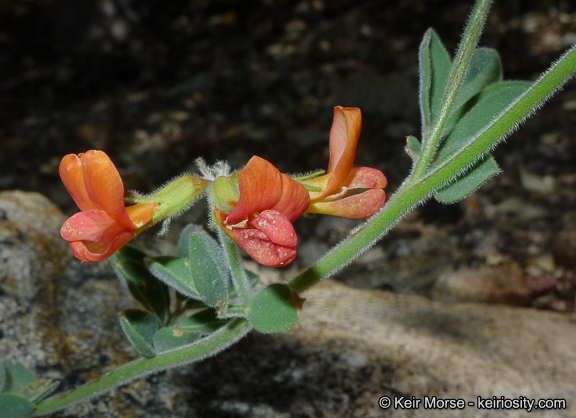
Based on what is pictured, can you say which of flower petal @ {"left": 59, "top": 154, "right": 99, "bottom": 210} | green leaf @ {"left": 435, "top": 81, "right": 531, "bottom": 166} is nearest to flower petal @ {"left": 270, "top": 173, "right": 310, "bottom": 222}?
flower petal @ {"left": 59, "top": 154, "right": 99, "bottom": 210}

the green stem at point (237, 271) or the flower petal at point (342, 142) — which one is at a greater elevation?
the flower petal at point (342, 142)

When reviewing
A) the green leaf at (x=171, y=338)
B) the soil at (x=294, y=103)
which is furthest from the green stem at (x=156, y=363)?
the soil at (x=294, y=103)

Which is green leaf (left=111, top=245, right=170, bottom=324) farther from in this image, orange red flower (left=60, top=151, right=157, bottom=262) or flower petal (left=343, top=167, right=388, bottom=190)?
flower petal (left=343, top=167, right=388, bottom=190)

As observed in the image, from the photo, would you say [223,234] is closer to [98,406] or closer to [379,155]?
[98,406]

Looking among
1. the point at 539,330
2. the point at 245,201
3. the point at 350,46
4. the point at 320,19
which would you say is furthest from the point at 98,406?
the point at 320,19

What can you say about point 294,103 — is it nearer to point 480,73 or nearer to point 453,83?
point 480,73

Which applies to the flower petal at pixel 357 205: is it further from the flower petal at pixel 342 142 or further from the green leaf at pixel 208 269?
the green leaf at pixel 208 269

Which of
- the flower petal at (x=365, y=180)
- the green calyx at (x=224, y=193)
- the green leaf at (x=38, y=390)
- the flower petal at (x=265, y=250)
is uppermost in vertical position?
the green calyx at (x=224, y=193)

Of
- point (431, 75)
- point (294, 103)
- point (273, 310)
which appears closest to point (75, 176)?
point (273, 310)
